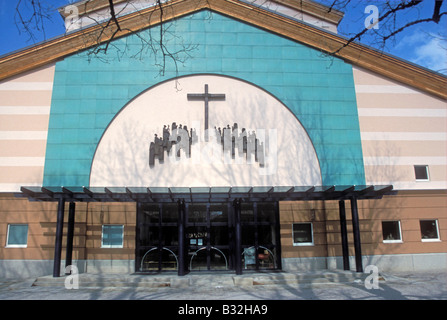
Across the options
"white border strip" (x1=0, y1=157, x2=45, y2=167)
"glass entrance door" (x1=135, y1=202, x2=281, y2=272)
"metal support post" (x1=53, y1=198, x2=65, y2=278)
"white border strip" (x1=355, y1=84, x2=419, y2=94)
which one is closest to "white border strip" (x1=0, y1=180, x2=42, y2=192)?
"white border strip" (x1=0, y1=157, x2=45, y2=167)

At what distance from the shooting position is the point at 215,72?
1458 cm

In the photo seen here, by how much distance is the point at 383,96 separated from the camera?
14781mm

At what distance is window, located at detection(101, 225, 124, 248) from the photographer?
1341cm

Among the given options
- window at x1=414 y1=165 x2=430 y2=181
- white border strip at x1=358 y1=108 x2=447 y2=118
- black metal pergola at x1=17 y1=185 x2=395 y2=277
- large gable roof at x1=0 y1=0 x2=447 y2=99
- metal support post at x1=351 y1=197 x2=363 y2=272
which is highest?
large gable roof at x1=0 y1=0 x2=447 y2=99

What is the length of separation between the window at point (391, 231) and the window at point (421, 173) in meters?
2.06

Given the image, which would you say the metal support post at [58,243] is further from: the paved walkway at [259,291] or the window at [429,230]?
the window at [429,230]

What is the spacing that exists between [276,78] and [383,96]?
4562mm

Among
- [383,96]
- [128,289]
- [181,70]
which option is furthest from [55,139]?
[383,96]

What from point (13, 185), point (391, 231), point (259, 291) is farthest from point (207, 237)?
point (13, 185)

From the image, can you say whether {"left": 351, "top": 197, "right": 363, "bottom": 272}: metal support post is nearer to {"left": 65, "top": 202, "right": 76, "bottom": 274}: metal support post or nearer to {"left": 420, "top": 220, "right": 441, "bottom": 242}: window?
{"left": 420, "top": 220, "right": 441, "bottom": 242}: window

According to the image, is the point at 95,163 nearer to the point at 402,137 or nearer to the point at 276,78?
the point at 276,78

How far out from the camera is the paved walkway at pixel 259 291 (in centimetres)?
937

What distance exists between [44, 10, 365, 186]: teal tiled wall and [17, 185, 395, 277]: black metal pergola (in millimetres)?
1168

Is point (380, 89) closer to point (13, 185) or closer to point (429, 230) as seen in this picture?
point (429, 230)
